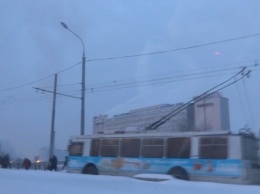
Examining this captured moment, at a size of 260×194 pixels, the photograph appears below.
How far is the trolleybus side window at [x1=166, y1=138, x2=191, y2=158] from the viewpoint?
66.5 ft

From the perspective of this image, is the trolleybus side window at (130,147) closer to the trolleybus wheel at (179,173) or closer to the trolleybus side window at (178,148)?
the trolleybus side window at (178,148)

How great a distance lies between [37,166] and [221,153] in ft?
68.2

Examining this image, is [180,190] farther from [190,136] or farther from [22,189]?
[190,136]

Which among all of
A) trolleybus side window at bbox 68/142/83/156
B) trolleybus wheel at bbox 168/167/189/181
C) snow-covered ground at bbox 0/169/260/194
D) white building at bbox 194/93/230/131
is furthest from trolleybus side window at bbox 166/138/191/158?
white building at bbox 194/93/230/131

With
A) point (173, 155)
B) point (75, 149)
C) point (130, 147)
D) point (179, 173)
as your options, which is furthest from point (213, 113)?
point (179, 173)

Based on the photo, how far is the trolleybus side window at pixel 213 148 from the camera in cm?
1906

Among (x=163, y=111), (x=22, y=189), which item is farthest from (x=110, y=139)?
(x=163, y=111)

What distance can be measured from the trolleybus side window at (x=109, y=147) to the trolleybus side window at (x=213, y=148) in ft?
16.5

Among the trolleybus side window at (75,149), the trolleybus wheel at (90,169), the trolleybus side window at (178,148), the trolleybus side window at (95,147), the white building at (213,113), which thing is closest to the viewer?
the trolleybus side window at (178,148)

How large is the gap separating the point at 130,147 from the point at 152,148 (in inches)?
54.0

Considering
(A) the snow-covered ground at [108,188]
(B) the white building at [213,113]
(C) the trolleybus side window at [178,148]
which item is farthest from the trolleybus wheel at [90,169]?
(B) the white building at [213,113]

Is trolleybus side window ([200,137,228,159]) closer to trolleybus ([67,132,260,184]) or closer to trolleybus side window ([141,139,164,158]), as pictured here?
trolleybus ([67,132,260,184])

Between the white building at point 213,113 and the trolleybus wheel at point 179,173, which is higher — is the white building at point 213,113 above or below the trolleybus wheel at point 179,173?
above

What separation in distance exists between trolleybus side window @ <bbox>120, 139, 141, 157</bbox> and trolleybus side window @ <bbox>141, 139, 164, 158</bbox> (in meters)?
0.35
